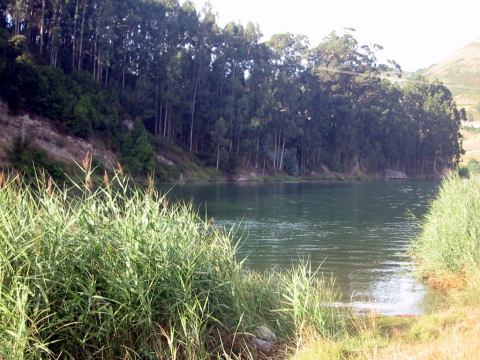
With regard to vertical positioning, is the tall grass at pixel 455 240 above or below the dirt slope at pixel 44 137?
below

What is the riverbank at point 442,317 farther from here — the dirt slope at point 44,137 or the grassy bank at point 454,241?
the dirt slope at point 44,137

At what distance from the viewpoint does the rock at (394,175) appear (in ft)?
283

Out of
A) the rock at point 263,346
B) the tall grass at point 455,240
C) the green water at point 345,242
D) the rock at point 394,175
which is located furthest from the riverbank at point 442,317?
the rock at point 394,175

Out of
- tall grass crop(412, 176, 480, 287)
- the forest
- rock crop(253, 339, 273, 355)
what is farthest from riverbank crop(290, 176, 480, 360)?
the forest

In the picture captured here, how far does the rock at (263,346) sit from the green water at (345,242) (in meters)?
2.02

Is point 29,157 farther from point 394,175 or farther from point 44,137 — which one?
point 394,175

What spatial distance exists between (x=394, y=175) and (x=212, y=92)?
38408 mm

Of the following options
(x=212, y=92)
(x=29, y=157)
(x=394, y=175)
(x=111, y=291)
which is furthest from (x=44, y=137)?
(x=394, y=175)

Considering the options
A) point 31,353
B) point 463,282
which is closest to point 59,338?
point 31,353

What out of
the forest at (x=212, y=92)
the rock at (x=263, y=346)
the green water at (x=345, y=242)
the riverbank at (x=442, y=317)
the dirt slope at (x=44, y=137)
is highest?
the forest at (x=212, y=92)

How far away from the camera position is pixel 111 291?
5461 mm

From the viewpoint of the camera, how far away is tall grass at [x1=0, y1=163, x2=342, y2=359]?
5.01m

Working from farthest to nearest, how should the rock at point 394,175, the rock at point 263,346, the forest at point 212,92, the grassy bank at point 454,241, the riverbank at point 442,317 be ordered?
the rock at point 394,175, the forest at point 212,92, the grassy bank at point 454,241, the rock at point 263,346, the riverbank at point 442,317

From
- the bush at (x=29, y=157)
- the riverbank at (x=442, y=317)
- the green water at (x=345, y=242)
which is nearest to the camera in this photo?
the riverbank at (x=442, y=317)
